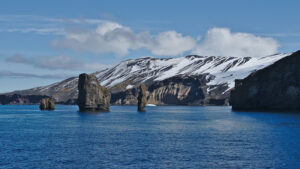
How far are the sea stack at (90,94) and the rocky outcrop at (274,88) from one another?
64.9 metres

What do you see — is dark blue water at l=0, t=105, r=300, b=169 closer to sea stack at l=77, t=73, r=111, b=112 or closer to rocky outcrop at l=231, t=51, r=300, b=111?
sea stack at l=77, t=73, r=111, b=112

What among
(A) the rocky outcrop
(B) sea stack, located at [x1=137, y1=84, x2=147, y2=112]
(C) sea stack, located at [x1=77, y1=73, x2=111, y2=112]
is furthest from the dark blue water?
(B) sea stack, located at [x1=137, y1=84, x2=147, y2=112]

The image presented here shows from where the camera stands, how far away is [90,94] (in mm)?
147875

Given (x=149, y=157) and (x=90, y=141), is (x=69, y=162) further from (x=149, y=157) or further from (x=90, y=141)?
(x=90, y=141)

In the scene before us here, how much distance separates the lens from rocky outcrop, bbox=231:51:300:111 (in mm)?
154500

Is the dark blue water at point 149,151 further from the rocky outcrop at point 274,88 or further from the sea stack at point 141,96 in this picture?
the sea stack at point 141,96

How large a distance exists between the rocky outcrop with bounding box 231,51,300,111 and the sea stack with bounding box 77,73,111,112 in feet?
213

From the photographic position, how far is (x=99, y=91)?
150625 mm

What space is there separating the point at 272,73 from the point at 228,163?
132 metres

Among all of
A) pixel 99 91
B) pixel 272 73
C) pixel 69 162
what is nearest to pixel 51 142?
pixel 69 162

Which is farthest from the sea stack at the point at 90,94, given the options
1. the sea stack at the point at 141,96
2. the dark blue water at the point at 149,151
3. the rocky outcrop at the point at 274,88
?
the dark blue water at the point at 149,151

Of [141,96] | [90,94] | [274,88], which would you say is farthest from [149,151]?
[274,88]

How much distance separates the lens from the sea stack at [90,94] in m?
148

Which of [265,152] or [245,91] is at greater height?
[245,91]
